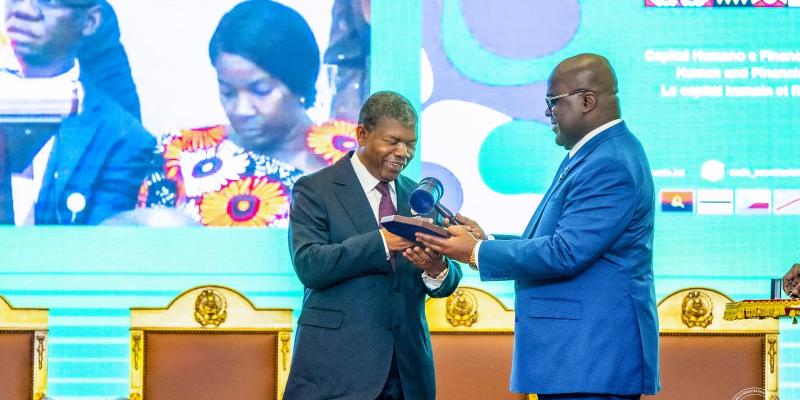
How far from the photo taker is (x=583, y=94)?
9.32 ft

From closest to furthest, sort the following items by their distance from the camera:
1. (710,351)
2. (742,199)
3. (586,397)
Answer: (586,397) < (710,351) < (742,199)

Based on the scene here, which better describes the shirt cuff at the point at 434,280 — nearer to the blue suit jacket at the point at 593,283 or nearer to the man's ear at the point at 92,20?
the blue suit jacket at the point at 593,283

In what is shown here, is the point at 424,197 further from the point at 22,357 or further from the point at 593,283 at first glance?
the point at 22,357

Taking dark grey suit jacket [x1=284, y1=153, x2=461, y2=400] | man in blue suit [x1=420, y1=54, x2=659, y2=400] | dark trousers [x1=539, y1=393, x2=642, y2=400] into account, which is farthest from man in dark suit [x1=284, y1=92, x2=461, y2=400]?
dark trousers [x1=539, y1=393, x2=642, y2=400]

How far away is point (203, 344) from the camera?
414cm

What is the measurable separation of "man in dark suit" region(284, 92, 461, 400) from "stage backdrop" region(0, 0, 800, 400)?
148 cm

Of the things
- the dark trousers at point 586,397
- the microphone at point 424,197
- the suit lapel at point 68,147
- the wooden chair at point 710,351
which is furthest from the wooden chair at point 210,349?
the dark trousers at point 586,397

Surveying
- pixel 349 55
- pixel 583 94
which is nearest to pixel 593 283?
pixel 583 94

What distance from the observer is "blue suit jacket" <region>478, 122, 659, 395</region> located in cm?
271

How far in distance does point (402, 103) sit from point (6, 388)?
206 cm

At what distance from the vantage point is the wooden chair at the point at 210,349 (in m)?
4.10

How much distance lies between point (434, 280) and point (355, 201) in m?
0.33

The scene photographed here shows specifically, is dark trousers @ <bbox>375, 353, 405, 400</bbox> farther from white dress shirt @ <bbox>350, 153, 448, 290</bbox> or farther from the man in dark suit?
white dress shirt @ <bbox>350, 153, 448, 290</bbox>

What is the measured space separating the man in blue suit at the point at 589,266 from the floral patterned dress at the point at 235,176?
6.25 ft
